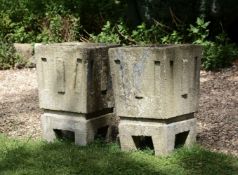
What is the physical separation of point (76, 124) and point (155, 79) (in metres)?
0.98

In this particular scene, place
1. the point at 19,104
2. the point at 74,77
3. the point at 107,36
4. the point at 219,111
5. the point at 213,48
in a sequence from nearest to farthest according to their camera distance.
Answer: the point at 74,77 < the point at 219,111 < the point at 19,104 < the point at 213,48 < the point at 107,36

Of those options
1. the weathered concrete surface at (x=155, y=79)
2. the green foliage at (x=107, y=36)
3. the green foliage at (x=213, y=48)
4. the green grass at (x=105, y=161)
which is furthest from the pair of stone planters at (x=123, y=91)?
the green foliage at (x=107, y=36)

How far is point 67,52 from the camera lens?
5.41 meters

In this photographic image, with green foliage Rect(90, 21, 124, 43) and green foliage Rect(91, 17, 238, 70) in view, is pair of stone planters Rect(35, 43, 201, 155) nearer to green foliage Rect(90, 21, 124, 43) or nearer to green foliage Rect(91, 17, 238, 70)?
green foliage Rect(91, 17, 238, 70)

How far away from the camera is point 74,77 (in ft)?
17.8

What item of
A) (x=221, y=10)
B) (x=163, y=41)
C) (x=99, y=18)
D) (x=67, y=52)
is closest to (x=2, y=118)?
(x=67, y=52)

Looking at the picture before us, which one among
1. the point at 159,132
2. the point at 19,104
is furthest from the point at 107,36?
the point at 159,132

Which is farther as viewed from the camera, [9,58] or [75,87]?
[9,58]

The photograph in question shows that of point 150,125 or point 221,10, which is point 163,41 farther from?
point 150,125

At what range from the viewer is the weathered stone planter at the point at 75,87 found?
5.40m

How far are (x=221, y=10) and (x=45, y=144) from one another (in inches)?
204

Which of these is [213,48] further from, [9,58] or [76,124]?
[76,124]

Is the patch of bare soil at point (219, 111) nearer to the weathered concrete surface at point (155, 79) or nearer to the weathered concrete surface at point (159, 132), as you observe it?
the weathered concrete surface at point (159, 132)

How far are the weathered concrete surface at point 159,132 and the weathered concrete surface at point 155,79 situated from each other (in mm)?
87
